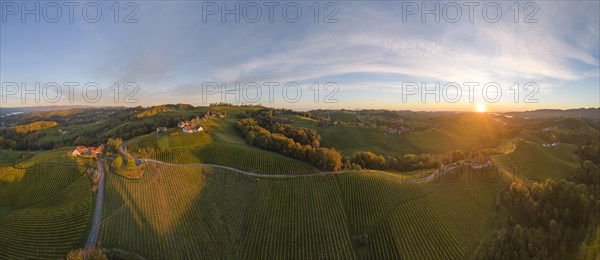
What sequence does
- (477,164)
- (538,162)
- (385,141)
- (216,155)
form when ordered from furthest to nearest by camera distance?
(385,141) < (538,162) < (216,155) < (477,164)

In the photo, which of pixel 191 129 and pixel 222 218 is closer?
pixel 222 218

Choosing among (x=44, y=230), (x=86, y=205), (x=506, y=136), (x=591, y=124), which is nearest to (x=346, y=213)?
(x=86, y=205)

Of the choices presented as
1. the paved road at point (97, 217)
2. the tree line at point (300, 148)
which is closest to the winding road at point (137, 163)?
the paved road at point (97, 217)

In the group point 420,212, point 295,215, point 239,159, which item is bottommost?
point 295,215

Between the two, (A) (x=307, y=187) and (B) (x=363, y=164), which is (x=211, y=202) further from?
(B) (x=363, y=164)

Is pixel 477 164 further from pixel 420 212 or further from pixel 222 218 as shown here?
pixel 222 218

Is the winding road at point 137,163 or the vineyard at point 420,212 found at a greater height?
the winding road at point 137,163

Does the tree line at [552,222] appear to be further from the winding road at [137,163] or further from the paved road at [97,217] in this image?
the paved road at [97,217]

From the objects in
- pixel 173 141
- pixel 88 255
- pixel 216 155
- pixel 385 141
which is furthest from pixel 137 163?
pixel 385 141
